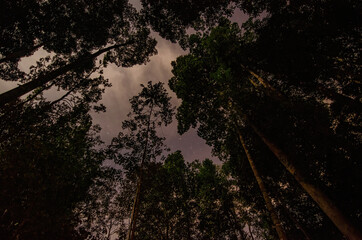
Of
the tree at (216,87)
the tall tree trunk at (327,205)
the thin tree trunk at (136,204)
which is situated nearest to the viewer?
the tall tree trunk at (327,205)

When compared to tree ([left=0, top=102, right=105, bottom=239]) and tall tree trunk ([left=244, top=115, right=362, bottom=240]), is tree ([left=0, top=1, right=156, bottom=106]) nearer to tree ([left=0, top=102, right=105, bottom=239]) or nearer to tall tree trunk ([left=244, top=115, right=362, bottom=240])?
tree ([left=0, top=102, right=105, bottom=239])

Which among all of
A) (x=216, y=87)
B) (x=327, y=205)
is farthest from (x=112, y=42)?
(x=327, y=205)

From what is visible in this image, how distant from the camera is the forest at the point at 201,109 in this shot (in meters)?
6.35

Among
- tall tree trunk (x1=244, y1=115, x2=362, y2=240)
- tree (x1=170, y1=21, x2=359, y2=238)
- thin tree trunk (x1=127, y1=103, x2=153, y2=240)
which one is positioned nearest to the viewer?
tall tree trunk (x1=244, y1=115, x2=362, y2=240)

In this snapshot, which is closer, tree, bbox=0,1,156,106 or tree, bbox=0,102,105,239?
tree, bbox=0,102,105,239

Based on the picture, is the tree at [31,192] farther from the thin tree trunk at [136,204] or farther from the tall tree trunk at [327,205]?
the tall tree trunk at [327,205]

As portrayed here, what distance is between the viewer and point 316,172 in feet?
34.2

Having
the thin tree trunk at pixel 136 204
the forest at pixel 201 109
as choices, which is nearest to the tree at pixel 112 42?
the forest at pixel 201 109

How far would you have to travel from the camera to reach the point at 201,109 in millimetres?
13664

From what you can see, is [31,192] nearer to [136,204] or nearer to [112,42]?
[136,204]

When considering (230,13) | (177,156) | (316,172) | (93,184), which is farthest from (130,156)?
(316,172)

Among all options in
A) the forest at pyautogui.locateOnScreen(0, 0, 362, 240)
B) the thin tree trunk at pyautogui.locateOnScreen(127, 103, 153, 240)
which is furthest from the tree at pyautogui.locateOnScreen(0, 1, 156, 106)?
the thin tree trunk at pyautogui.locateOnScreen(127, 103, 153, 240)

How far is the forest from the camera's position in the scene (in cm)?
635

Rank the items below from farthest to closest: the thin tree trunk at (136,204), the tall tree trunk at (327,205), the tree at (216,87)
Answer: the tree at (216,87)
the thin tree trunk at (136,204)
the tall tree trunk at (327,205)
